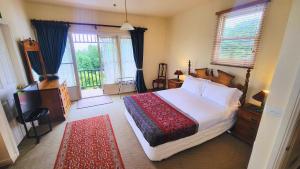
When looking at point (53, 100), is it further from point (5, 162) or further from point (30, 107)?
point (5, 162)

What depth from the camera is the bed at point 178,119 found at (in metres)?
1.84

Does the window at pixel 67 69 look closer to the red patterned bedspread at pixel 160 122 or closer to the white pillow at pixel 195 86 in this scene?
the red patterned bedspread at pixel 160 122

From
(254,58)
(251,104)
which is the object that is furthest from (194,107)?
(254,58)

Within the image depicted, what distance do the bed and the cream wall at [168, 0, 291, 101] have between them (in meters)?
0.30

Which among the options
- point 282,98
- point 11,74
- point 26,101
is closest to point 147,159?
point 282,98

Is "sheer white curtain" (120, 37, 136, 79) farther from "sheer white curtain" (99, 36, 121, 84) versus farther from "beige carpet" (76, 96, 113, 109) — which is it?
"beige carpet" (76, 96, 113, 109)

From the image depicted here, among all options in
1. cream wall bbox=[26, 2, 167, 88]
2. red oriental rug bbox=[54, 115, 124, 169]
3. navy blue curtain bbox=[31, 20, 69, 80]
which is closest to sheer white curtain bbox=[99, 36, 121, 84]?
cream wall bbox=[26, 2, 167, 88]

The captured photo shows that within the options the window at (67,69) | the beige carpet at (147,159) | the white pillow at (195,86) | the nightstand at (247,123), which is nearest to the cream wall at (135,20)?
the window at (67,69)

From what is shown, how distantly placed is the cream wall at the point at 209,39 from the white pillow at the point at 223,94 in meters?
0.35

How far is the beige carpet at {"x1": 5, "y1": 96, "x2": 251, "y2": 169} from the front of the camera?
1.87m

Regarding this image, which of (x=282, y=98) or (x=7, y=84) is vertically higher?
(x=282, y=98)

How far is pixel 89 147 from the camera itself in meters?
2.20

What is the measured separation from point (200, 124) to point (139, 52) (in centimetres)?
328

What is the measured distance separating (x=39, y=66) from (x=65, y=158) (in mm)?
2407
